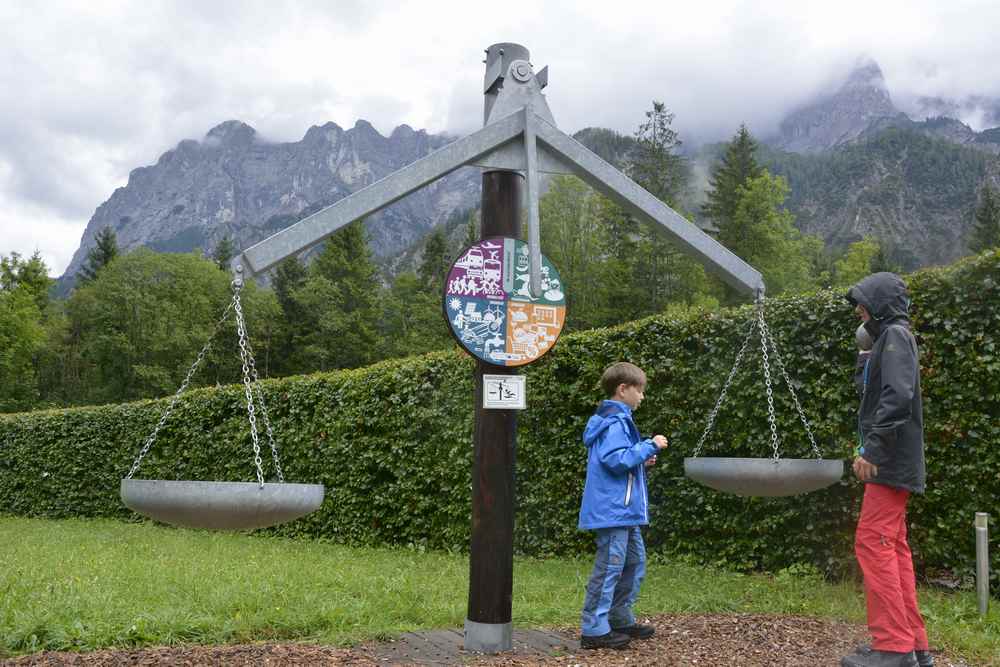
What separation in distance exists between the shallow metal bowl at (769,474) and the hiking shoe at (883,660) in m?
0.79

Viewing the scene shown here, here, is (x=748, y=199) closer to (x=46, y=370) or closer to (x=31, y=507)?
(x=31, y=507)

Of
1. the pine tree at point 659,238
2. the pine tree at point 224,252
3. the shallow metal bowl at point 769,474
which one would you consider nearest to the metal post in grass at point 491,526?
the shallow metal bowl at point 769,474

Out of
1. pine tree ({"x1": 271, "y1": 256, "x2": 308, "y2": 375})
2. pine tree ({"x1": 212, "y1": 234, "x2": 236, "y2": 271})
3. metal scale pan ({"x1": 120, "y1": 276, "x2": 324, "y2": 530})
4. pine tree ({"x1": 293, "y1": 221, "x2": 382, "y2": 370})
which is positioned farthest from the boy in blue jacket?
pine tree ({"x1": 212, "y1": 234, "x2": 236, "y2": 271})

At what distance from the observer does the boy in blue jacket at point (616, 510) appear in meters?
4.39

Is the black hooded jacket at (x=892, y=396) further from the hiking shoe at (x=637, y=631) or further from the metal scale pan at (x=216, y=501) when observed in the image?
the metal scale pan at (x=216, y=501)

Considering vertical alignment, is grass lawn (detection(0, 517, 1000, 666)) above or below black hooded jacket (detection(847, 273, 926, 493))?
below

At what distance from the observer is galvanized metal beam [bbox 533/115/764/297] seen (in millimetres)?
4480

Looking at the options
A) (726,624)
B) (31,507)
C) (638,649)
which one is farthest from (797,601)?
(31,507)

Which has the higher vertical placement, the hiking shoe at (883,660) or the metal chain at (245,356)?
the metal chain at (245,356)

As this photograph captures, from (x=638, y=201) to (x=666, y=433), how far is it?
11.4 ft

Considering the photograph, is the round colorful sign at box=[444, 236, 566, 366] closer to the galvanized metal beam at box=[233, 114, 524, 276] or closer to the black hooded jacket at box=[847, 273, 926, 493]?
the galvanized metal beam at box=[233, 114, 524, 276]

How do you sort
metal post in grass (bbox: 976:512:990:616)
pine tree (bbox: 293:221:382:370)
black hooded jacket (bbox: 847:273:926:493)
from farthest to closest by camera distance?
pine tree (bbox: 293:221:382:370)
metal post in grass (bbox: 976:512:990:616)
black hooded jacket (bbox: 847:273:926:493)

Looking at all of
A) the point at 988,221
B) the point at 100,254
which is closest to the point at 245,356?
the point at 988,221

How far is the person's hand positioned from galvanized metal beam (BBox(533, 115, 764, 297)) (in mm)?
1159
